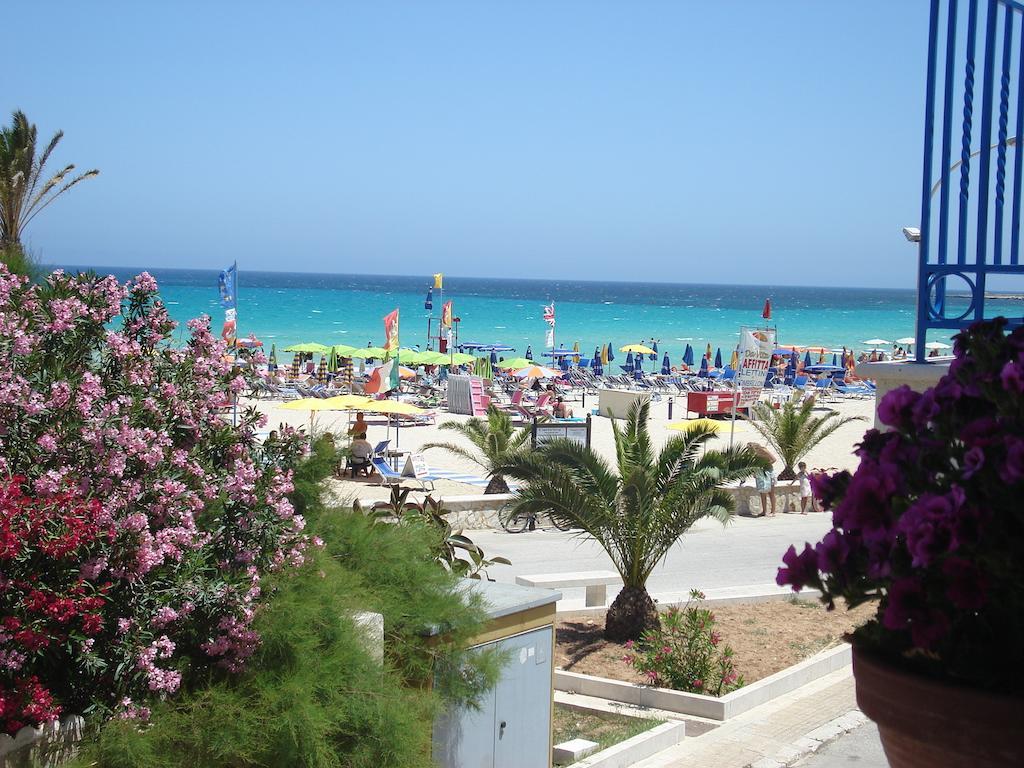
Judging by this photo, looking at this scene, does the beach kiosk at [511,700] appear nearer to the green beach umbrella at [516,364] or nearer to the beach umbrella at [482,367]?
the beach umbrella at [482,367]

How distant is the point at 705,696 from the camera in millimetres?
8555

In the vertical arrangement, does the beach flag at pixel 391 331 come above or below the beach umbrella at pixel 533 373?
above

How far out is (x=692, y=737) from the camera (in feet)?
25.7

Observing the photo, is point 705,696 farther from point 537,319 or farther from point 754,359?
point 537,319

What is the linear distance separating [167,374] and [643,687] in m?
5.37

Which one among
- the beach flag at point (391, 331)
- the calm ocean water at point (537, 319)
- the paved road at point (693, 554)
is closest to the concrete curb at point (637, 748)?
the paved road at point (693, 554)

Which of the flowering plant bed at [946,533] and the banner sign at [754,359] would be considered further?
the banner sign at [754,359]

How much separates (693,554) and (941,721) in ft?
46.4

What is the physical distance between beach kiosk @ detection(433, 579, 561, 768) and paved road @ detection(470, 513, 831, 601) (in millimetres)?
5094

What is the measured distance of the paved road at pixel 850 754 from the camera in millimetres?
7047

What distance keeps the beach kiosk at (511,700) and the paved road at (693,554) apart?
16.7ft

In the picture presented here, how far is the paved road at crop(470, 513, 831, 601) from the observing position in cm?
1350

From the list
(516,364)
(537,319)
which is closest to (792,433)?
(516,364)

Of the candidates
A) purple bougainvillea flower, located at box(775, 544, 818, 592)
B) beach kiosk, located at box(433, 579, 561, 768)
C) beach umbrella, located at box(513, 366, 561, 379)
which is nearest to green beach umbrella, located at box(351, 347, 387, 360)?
beach umbrella, located at box(513, 366, 561, 379)
